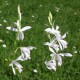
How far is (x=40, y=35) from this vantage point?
5609mm

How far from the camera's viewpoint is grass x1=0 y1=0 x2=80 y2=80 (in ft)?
13.6

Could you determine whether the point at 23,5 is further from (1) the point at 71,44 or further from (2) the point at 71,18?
(1) the point at 71,44

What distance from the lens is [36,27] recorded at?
236 inches

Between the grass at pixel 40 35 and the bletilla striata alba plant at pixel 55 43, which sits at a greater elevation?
the bletilla striata alba plant at pixel 55 43

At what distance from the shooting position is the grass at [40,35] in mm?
4137

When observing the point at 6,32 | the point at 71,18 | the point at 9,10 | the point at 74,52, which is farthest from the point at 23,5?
the point at 74,52

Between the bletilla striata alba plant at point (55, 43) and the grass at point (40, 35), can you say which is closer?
the bletilla striata alba plant at point (55, 43)

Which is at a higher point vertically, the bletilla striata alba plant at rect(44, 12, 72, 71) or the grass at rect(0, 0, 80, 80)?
the bletilla striata alba plant at rect(44, 12, 72, 71)

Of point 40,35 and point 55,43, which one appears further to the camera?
point 40,35

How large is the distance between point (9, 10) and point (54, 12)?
1.22m

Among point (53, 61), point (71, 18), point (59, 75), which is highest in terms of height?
point (53, 61)

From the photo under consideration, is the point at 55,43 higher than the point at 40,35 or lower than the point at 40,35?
higher

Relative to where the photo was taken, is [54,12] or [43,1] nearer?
[54,12]

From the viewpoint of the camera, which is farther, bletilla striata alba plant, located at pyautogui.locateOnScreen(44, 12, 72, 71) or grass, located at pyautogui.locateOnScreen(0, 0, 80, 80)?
grass, located at pyautogui.locateOnScreen(0, 0, 80, 80)
